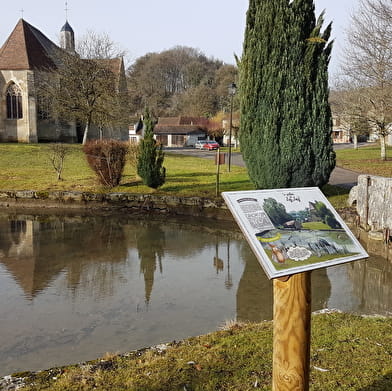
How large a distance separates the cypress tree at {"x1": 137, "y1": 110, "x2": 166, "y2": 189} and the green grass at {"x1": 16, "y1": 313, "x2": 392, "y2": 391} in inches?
391

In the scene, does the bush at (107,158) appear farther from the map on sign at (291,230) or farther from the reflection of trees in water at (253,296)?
the map on sign at (291,230)

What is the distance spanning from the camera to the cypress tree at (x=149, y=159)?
43.5 ft

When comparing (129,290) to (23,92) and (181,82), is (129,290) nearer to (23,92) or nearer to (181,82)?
(23,92)

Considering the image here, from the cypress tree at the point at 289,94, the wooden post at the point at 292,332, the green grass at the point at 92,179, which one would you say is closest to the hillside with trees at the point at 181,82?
the green grass at the point at 92,179

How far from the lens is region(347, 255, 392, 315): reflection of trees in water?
5594 mm

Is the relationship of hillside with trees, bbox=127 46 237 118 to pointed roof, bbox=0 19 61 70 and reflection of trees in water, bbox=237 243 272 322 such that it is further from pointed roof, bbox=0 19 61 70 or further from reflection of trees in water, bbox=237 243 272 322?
reflection of trees in water, bbox=237 243 272 322

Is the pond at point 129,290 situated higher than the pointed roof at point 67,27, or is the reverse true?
the pointed roof at point 67,27

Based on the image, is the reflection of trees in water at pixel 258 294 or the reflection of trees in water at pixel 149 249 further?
the reflection of trees in water at pixel 149 249

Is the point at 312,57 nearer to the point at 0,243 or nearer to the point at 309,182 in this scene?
the point at 309,182

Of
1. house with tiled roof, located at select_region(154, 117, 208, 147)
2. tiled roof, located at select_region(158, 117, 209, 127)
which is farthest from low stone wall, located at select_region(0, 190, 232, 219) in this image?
tiled roof, located at select_region(158, 117, 209, 127)

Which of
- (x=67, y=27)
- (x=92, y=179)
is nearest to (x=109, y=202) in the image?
(x=92, y=179)

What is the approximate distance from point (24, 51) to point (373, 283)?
32849 millimetres

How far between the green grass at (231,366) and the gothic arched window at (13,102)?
3197 cm

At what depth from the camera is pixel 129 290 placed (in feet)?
20.6
